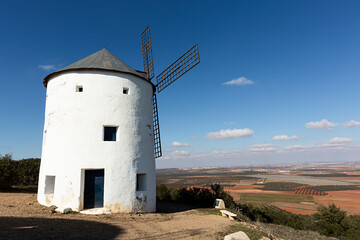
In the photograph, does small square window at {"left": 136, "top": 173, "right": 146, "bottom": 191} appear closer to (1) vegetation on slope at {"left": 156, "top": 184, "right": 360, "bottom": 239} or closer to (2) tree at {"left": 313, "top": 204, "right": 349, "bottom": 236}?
(1) vegetation on slope at {"left": 156, "top": 184, "right": 360, "bottom": 239}

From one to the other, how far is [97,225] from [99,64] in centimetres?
745

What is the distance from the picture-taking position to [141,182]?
36.9 feet

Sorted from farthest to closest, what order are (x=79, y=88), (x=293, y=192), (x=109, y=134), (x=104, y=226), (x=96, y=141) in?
(x=293, y=192)
(x=79, y=88)
(x=109, y=134)
(x=96, y=141)
(x=104, y=226)

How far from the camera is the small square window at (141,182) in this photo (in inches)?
436

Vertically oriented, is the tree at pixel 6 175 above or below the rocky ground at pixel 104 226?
above

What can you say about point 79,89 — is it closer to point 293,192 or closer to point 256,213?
point 256,213

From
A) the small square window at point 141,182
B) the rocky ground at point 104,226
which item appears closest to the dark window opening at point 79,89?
the small square window at point 141,182

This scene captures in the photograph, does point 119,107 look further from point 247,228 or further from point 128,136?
point 247,228

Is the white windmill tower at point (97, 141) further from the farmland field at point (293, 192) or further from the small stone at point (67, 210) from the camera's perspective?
the farmland field at point (293, 192)

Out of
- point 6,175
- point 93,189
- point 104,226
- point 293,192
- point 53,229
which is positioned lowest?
point 293,192

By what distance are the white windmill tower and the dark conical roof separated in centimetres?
5

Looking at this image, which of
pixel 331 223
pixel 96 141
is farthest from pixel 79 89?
pixel 331 223

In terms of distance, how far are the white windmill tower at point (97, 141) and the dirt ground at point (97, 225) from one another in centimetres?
90

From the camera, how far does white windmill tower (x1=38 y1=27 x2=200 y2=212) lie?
32.3 ft
